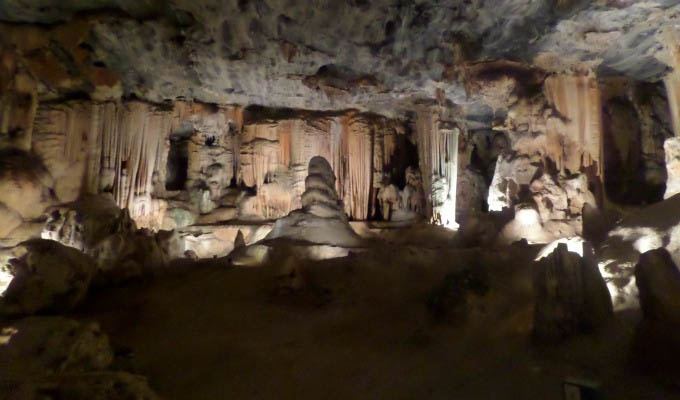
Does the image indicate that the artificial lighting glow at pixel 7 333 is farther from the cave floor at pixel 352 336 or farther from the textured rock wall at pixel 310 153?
the textured rock wall at pixel 310 153

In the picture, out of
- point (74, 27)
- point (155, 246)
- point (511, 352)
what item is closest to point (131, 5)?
point (74, 27)

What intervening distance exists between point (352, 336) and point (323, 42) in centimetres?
882

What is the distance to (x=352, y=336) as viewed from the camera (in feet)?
23.2

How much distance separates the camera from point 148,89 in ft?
54.0

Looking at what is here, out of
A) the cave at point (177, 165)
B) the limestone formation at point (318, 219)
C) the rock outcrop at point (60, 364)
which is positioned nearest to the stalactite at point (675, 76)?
the limestone formation at point (318, 219)

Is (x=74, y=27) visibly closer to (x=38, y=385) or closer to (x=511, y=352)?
(x=38, y=385)

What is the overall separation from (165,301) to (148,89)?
1094cm

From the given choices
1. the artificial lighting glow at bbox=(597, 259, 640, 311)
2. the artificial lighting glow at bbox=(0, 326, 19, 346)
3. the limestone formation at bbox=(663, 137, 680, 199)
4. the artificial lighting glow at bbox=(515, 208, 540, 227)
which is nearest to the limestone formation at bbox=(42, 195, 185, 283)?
the artificial lighting glow at bbox=(0, 326, 19, 346)

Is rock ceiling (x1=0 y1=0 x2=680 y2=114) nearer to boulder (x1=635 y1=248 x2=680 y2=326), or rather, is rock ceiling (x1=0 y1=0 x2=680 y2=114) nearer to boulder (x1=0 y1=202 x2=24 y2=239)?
boulder (x1=0 y1=202 x2=24 y2=239)

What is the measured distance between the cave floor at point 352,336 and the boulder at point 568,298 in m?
0.16

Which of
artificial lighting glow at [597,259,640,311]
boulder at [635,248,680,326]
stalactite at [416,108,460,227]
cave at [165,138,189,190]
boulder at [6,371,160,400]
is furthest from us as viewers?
cave at [165,138,189,190]

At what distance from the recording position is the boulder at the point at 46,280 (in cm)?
619

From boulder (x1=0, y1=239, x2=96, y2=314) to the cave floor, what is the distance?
456 mm

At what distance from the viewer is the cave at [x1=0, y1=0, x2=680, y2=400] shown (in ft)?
18.4
